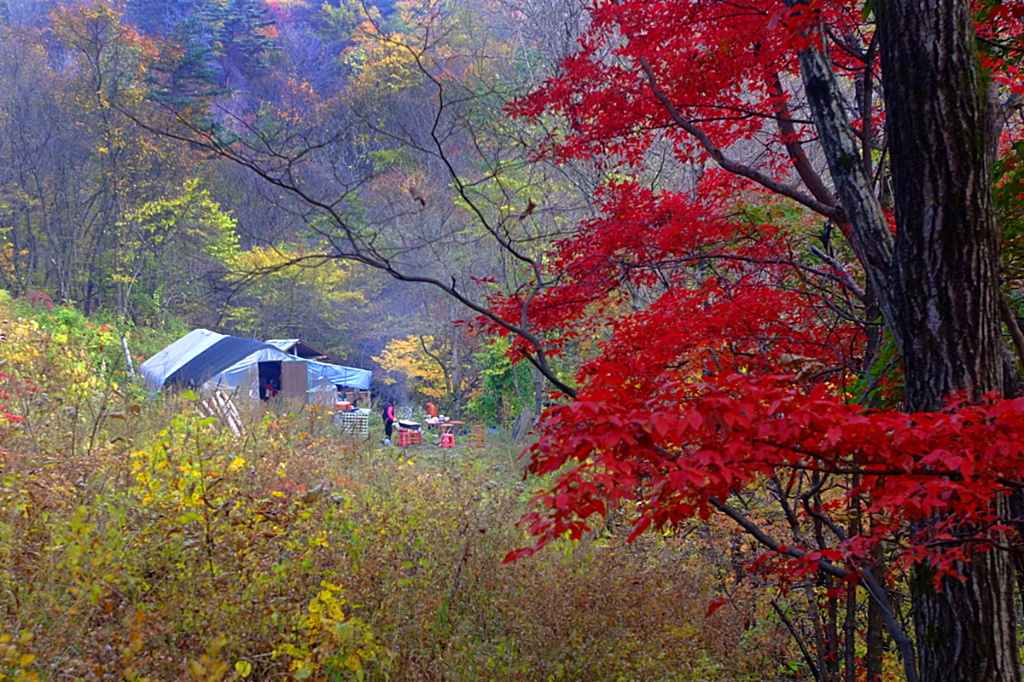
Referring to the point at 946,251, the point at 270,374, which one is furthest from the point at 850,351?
the point at 270,374

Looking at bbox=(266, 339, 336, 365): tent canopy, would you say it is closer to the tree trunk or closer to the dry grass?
the dry grass

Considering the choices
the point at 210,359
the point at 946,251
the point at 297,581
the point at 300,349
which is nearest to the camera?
the point at 946,251

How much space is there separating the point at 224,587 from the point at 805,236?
15.2 ft

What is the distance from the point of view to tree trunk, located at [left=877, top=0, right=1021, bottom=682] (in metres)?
2.49

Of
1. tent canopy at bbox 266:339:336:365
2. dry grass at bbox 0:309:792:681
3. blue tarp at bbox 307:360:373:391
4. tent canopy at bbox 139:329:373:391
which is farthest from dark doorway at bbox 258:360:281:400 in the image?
dry grass at bbox 0:309:792:681

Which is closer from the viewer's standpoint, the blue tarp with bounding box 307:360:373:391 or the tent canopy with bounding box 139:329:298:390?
the tent canopy with bounding box 139:329:298:390

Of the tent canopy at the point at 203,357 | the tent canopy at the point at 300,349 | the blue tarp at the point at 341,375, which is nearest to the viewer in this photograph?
the tent canopy at the point at 203,357

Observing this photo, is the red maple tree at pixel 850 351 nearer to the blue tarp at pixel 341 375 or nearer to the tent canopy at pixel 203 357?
the tent canopy at pixel 203 357

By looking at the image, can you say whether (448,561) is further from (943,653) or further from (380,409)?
(380,409)

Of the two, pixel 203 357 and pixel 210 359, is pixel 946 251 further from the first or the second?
pixel 203 357

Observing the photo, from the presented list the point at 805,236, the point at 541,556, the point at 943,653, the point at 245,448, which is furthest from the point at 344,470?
the point at 943,653

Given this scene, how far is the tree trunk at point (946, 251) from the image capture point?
2.49 m

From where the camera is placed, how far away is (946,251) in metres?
2.56

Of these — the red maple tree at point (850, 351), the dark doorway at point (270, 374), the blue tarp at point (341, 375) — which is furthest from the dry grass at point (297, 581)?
the blue tarp at point (341, 375)
